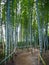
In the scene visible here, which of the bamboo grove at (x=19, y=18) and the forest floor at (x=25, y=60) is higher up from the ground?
the bamboo grove at (x=19, y=18)

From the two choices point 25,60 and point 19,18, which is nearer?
point 25,60

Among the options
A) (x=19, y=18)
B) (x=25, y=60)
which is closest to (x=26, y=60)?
(x=25, y=60)

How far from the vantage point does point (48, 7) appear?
7.62 metres

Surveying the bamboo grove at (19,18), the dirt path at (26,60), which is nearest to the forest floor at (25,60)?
the dirt path at (26,60)

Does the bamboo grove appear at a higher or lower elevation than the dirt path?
higher

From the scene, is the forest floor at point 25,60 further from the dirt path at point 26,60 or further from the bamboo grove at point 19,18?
the bamboo grove at point 19,18

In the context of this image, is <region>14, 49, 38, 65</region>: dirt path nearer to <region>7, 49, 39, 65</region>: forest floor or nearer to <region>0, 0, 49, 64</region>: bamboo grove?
<region>7, 49, 39, 65</region>: forest floor

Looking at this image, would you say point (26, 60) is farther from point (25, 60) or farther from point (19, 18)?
point (19, 18)

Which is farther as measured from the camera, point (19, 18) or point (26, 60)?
point (19, 18)

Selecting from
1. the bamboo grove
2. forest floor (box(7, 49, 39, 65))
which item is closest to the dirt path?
forest floor (box(7, 49, 39, 65))

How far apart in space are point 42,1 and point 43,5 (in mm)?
589

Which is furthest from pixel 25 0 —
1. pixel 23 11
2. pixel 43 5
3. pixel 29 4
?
pixel 23 11

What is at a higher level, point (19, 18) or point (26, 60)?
point (19, 18)

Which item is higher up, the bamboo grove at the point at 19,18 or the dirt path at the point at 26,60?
the bamboo grove at the point at 19,18
